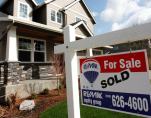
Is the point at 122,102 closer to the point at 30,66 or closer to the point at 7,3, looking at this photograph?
the point at 30,66

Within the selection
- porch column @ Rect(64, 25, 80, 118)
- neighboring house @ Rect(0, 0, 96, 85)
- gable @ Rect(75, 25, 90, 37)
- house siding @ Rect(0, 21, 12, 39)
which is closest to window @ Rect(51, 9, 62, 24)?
neighboring house @ Rect(0, 0, 96, 85)

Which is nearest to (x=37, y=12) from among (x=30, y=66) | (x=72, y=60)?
(x=30, y=66)

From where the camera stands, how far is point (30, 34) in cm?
755

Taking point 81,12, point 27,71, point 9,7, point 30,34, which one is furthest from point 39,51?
point 81,12

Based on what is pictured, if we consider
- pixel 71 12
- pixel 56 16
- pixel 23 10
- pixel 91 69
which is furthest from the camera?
pixel 71 12

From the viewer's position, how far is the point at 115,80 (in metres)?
1.48

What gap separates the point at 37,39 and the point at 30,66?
6.68ft

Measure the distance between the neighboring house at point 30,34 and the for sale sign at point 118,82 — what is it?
14.2 feet

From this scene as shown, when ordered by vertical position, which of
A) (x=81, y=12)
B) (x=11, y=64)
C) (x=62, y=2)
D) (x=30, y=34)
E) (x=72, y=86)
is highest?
(x=62, y=2)

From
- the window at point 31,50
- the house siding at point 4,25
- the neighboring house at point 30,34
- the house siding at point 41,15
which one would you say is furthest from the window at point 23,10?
the house siding at point 4,25

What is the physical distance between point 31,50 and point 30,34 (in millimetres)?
1108

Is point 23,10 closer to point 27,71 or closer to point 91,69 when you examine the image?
point 27,71

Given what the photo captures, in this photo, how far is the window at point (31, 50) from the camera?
7.24m

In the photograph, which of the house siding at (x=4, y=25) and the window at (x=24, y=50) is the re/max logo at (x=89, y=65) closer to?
the house siding at (x=4, y=25)
